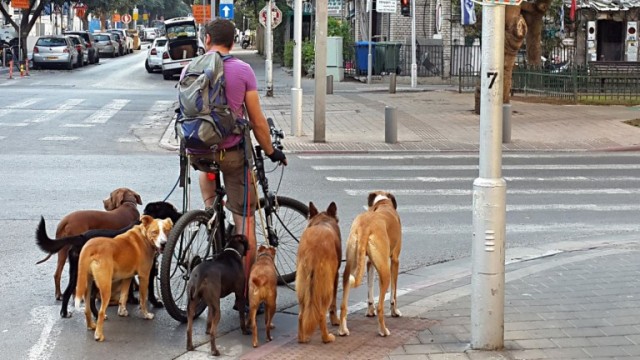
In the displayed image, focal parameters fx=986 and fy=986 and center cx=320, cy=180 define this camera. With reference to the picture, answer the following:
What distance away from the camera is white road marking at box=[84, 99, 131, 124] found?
2366 cm

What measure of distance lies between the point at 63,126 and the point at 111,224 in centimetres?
1519

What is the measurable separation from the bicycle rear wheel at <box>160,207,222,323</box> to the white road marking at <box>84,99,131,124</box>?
54.8ft

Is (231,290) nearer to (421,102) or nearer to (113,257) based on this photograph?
(113,257)

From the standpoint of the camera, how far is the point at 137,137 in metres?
20.6

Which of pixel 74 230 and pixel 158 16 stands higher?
pixel 158 16

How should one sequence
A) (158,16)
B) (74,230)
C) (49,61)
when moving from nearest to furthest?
(74,230) < (49,61) < (158,16)

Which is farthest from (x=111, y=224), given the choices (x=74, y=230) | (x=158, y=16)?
(x=158, y=16)

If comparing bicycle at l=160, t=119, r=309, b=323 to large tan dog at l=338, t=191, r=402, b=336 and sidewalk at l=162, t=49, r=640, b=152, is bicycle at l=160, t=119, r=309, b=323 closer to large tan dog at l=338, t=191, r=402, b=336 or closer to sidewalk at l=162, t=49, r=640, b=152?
large tan dog at l=338, t=191, r=402, b=336

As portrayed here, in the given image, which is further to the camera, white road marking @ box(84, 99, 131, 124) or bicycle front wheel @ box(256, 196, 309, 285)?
white road marking @ box(84, 99, 131, 124)

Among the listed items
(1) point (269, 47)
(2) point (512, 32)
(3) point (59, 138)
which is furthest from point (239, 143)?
(1) point (269, 47)

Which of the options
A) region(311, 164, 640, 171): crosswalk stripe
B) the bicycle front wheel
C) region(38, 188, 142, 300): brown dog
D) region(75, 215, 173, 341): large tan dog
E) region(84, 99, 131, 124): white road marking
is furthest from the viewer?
region(84, 99, 131, 124): white road marking

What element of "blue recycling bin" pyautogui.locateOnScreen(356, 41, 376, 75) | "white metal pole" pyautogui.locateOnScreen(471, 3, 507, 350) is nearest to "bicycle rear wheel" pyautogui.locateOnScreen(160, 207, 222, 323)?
"white metal pole" pyautogui.locateOnScreen(471, 3, 507, 350)

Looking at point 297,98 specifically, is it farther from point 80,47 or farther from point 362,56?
point 80,47

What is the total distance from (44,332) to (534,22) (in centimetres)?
2425
